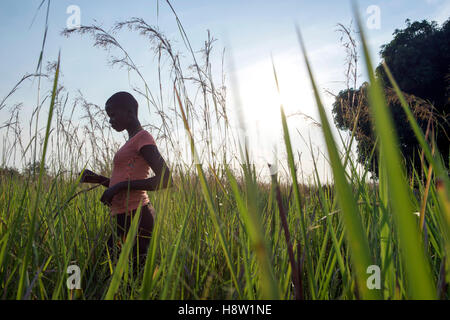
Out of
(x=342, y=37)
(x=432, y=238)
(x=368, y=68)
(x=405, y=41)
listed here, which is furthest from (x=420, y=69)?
(x=368, y=68)

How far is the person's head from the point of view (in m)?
2.52

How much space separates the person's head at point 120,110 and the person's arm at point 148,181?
1.38ft

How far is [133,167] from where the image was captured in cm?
231

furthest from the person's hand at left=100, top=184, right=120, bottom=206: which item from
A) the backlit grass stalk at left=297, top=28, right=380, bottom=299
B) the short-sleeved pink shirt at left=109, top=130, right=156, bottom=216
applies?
the backlit grass stalk at left=297, top=28, right=380, bottom=299

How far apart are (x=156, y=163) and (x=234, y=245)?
104 centimetres

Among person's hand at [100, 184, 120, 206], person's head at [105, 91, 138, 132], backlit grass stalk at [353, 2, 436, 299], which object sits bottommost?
backlit grass stalk at [353, 2, 436, 299]

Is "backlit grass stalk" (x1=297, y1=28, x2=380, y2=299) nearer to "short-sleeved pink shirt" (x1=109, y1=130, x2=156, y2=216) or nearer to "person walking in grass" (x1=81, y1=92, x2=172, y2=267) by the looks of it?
"person walking in grass" (x1=81, y1=92, x2=172, y2=267)

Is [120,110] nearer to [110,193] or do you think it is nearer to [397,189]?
[110,193]

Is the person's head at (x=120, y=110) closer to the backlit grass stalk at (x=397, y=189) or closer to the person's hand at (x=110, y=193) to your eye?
the person's hand at (x=110, y=193)

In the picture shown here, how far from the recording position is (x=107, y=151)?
12.8 ft

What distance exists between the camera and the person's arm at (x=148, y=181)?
202 cm

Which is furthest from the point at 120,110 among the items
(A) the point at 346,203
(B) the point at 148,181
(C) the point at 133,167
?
(A) the point at 346,203

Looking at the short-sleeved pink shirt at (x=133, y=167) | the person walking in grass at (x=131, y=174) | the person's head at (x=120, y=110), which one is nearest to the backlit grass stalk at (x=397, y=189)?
the person walking in grass at (x=131, y=174)
